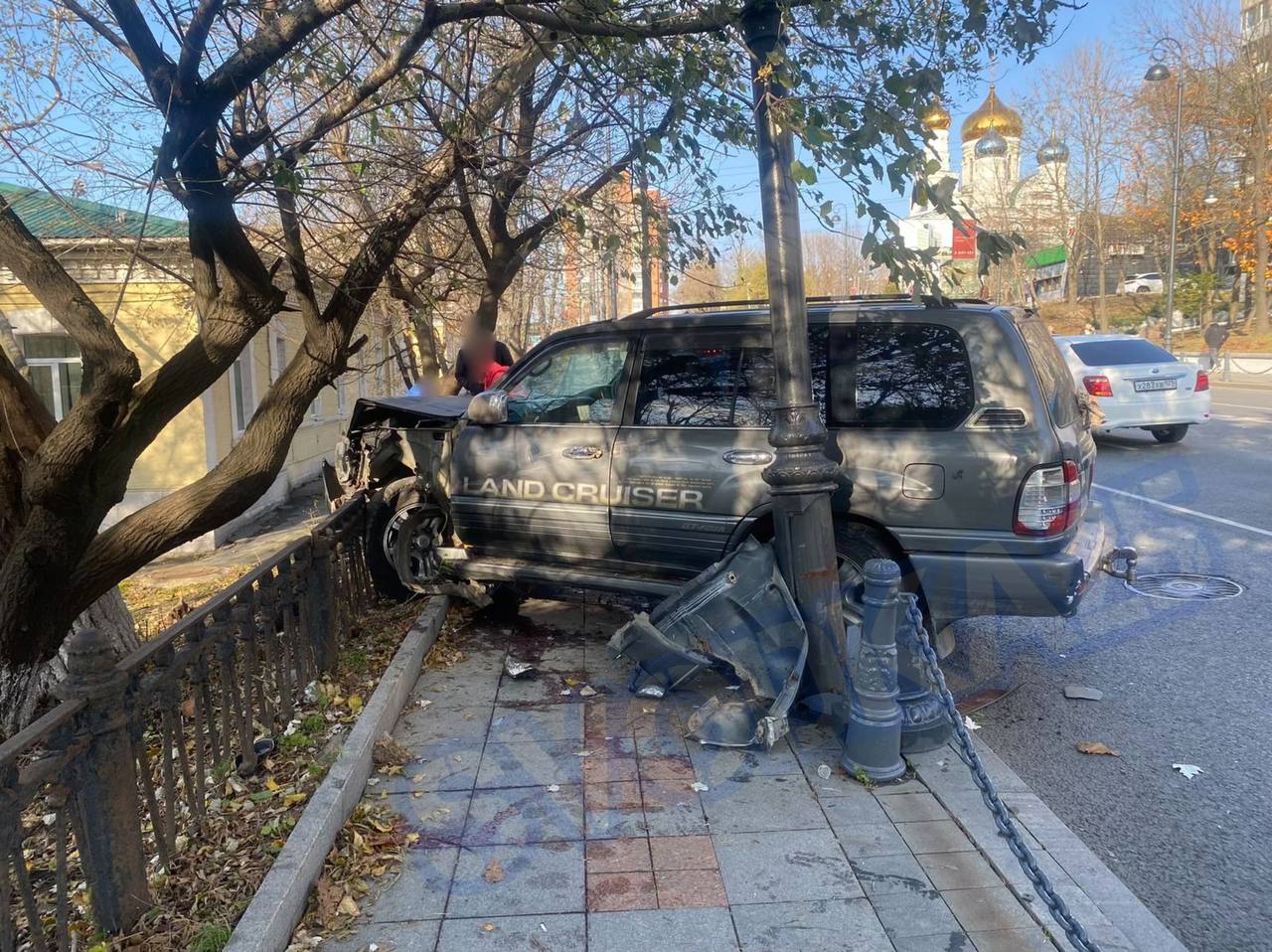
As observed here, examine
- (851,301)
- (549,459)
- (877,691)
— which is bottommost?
(877,691)

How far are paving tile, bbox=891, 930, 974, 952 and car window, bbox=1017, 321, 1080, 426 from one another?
8.35 ft

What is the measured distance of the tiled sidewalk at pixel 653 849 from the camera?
118 inches

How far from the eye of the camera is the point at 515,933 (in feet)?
9.87

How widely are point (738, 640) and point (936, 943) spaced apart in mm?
1727

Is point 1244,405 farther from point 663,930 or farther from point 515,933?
point 515,933

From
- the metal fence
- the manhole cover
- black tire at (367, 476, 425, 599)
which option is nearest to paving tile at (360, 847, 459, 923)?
the metal fence

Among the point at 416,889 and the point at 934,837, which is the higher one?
the point at 416,889

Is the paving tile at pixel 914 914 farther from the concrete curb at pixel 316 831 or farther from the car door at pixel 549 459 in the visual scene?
the car door at pixel 549 459

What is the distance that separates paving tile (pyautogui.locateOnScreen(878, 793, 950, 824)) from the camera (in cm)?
371

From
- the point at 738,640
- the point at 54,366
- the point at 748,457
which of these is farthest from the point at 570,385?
the point at 54,366

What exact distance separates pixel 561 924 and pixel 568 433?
3.04 meters

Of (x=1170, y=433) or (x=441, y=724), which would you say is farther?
(x=1170, y=433)

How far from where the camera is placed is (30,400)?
16.3ft

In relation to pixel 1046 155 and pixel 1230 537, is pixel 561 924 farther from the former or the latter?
pixel 1046 155
